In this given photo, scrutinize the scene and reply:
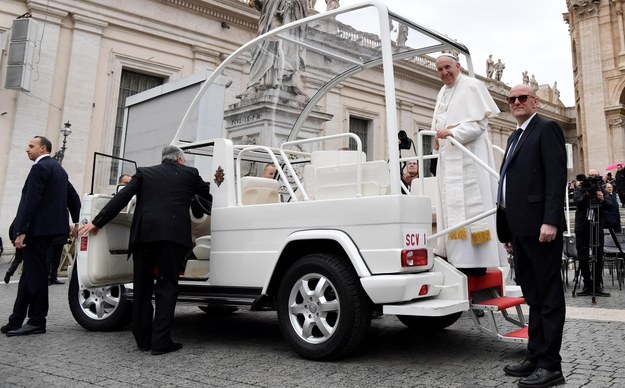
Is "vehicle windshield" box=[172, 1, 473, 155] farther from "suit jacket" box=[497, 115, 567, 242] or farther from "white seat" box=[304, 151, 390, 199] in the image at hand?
"suit jacket" box=[497, 115, 567, 242]

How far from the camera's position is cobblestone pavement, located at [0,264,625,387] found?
3.40 m

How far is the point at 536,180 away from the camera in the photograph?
3445 millimetres

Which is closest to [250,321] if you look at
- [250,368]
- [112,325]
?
[112,325]

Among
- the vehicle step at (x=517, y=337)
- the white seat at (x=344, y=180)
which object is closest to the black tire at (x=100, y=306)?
the white seat at (x=344, y=180)

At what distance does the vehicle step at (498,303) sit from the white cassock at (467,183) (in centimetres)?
31

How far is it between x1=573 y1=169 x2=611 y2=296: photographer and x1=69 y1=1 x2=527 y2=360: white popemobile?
13.9ft

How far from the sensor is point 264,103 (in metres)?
8.60

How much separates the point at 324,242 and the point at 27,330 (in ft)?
11.2

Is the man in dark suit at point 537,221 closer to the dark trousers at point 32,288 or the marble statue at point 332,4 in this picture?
the dark trousers at point 32,288

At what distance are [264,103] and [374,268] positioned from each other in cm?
555

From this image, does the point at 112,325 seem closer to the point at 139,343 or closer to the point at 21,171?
the point at 139,343

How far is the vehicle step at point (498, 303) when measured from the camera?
155 inches

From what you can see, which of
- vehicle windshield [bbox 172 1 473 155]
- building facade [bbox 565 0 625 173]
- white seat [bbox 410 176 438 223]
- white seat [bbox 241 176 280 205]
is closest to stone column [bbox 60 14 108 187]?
vehicle windshield [bbox 172 1 473 155]

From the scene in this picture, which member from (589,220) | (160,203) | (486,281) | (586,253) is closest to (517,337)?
(486,281)
